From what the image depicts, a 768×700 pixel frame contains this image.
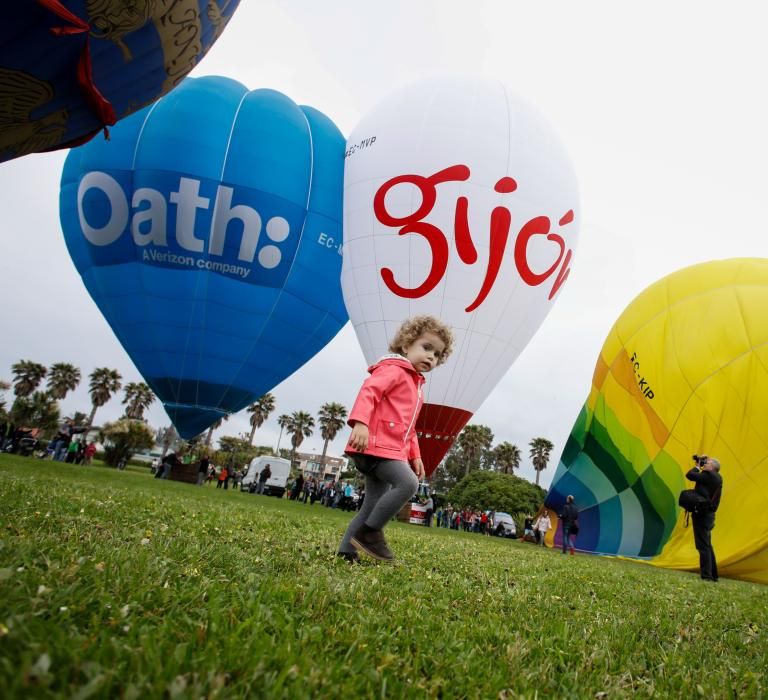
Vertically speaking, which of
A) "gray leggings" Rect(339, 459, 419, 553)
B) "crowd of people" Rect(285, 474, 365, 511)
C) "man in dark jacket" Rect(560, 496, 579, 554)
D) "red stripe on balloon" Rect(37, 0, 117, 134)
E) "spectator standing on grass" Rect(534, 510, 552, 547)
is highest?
"red stripe on balloon" Rect(37, 0, 117, 134)

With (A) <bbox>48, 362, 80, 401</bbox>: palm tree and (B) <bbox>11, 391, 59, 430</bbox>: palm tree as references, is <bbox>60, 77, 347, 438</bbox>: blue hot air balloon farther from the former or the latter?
(A) <bbox>48, 362, 80, 401</bbox>: palm tree

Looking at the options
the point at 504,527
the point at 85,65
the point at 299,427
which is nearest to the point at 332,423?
the point at 299,427

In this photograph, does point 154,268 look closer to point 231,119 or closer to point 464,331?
point 231,119

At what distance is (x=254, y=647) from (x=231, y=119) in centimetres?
1828

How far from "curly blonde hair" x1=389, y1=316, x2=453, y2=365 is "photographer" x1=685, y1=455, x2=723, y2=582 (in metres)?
6.40

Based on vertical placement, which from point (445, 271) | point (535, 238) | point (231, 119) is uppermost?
point (231, 119)

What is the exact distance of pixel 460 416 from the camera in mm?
15906

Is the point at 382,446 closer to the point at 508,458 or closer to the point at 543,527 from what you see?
the point at 543,527

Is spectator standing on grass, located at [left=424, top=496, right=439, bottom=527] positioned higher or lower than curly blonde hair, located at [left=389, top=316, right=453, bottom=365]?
lower

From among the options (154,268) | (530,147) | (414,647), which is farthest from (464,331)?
(414,647)

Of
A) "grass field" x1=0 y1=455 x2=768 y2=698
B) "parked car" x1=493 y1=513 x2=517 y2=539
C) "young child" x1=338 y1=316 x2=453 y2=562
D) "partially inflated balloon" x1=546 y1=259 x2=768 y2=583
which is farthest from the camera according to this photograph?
"parked car" x1=493 y1=513 x2=517 y2=539

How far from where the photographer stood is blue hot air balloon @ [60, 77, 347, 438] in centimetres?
1650

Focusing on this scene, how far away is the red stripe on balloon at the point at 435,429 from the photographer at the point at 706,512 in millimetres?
7363

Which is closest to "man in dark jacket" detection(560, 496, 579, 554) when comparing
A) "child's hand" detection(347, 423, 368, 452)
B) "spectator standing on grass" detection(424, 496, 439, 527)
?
"spectator standing on grass" detection(424, 496, 439, 527)
